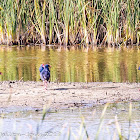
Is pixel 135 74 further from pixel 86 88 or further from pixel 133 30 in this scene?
pixel 133 30

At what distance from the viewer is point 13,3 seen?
896 inches

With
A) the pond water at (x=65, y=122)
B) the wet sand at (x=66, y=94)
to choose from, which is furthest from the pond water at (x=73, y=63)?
the pond water at (x=65, y=122)

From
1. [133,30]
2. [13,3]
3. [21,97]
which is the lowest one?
[21,97]

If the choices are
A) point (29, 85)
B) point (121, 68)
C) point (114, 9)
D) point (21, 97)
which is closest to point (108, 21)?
point (114, 9)

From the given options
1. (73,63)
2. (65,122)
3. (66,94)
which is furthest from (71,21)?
(65,122)

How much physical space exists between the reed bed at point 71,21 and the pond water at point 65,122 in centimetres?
1268

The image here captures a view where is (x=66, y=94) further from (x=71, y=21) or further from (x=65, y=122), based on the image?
(x=71, y=21)

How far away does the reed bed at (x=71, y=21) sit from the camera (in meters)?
21.5

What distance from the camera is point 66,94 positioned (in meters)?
10.1

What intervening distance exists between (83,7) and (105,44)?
9.05 feet

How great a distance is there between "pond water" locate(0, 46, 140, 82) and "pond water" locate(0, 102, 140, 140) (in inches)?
169

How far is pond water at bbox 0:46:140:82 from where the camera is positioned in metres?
13.7

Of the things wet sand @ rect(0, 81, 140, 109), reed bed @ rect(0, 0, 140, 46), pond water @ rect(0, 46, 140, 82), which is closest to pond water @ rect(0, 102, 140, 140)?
wet sand @ rect(0, 81, 140, 109)

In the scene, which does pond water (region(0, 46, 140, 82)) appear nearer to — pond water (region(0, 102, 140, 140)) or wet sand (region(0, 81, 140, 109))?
wet sand (region(0, 81, 140, 109))
